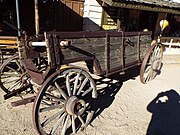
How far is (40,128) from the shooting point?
2.67 meters

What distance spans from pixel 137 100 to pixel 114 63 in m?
1.28

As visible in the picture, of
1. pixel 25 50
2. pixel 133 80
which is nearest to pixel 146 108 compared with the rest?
pixel 133 80

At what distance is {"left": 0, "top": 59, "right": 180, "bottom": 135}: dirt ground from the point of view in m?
3.39

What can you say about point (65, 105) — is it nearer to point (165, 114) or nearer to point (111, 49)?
point (111, 49)

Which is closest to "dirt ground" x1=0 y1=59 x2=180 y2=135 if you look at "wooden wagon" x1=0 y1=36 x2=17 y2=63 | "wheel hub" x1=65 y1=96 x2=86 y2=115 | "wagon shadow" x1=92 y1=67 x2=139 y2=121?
"wagon shadow" x1=92 y1=67 x2=139 y2=121

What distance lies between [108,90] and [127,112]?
3.19 ft

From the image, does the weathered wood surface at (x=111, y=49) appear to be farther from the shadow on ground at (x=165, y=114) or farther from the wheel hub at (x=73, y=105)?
the shadow on ground at (x=165, y=114)

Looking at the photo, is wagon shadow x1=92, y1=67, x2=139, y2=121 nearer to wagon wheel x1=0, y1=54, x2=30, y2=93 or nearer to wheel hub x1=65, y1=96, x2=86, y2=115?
wheel hub x1=65, y1=96, x2=86, y2=115

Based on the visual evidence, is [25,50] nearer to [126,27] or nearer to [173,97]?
[173,97]

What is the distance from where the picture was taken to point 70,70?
2.88 meters

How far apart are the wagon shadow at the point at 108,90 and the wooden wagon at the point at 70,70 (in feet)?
0.98

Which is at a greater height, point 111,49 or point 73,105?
point 111,49

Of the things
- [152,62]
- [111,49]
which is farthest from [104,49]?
[152,62]

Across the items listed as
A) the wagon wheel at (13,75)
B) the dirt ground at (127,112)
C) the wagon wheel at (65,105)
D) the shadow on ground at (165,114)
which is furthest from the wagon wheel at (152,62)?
the wagon wheel at (13,75)
